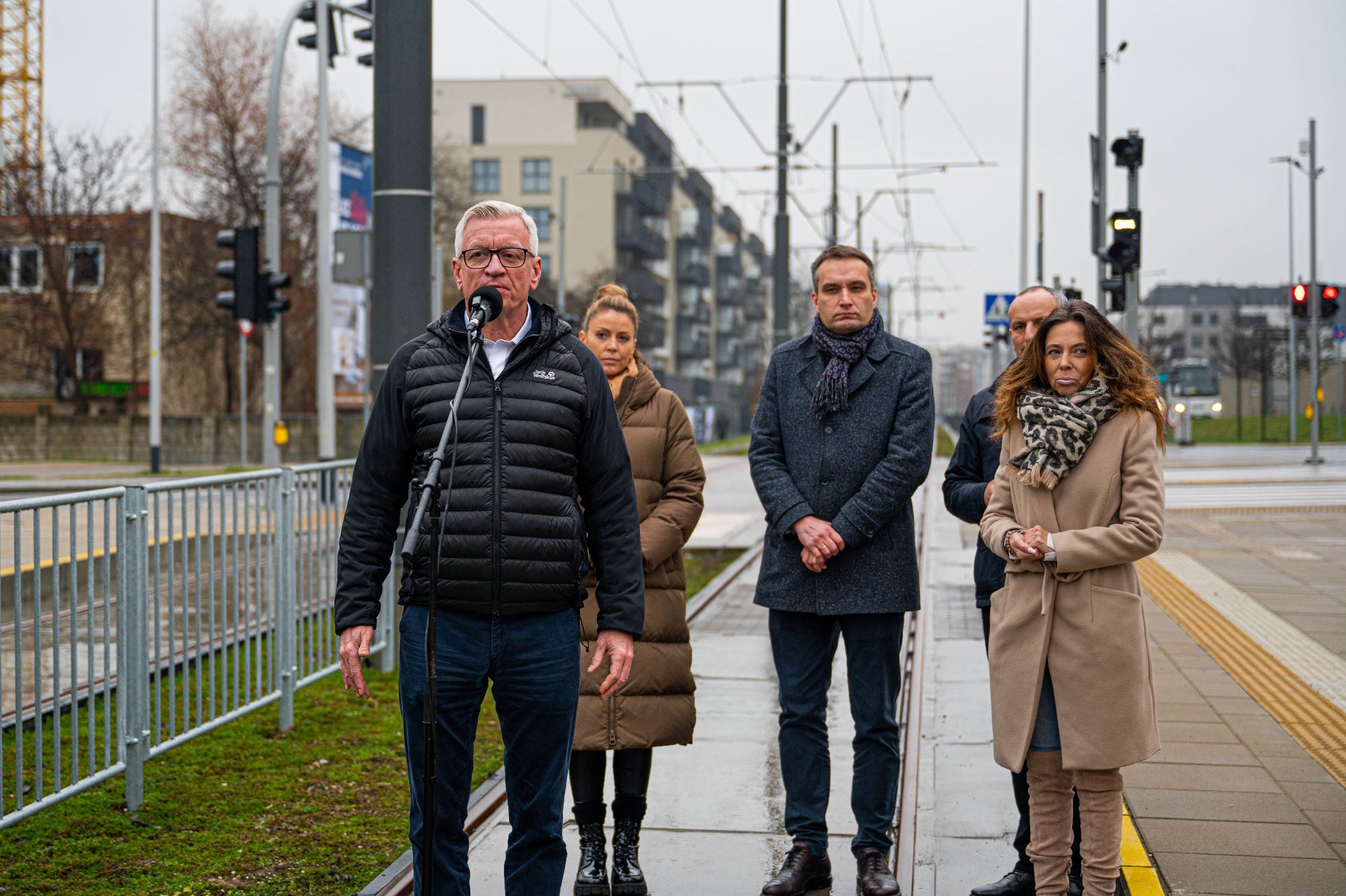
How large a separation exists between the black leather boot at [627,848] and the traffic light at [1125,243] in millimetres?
10452

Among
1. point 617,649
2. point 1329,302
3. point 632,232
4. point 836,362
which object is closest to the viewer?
point 617,649

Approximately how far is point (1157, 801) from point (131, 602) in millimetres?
4162

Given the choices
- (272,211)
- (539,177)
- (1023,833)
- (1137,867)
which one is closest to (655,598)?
(1023,833)

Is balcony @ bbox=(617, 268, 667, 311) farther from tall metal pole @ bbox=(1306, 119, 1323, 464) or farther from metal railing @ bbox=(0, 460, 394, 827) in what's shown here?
metal railing @ bbox=(0, 460, 394, 827)

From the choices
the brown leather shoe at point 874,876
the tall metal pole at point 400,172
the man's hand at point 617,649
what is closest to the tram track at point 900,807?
the brown leather shoe at point 874,876

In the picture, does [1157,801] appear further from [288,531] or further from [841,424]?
[288,531]

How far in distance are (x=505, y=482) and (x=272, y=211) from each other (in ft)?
58.0

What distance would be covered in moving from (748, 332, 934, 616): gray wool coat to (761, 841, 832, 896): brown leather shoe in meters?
0.80

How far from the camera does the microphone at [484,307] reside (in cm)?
331

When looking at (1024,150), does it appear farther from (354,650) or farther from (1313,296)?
(354,650)

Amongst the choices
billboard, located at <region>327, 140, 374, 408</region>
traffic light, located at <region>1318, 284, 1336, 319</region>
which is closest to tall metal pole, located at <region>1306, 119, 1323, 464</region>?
traffic light, located at <region>1318, 284, 1336, 319</region>

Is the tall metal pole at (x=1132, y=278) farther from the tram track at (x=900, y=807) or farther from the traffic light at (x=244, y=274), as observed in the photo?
the traffic light at (x=244, y=274)

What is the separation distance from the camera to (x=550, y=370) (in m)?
3.58

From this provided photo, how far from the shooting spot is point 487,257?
11.7 feet
